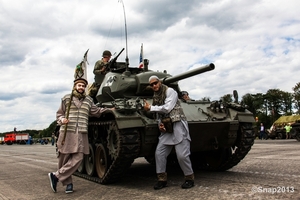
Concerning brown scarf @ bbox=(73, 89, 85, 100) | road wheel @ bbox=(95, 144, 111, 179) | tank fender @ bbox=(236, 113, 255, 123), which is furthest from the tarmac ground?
brown scarf @ bbox=(73, 89, 85, 100)

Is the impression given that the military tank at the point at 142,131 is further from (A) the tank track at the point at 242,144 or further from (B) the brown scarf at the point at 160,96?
(B) the brown scarf at the point at 160,96

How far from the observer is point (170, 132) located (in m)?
6.22

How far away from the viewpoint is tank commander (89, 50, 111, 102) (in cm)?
1055

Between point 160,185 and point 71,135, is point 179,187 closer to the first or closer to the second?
point 160,185

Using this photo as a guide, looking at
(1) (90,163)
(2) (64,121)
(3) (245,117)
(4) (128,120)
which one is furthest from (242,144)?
(2) (64,121)

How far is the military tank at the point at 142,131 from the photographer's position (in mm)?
6828

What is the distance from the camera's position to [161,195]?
5.71 meters

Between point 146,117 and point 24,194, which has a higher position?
point 146,117

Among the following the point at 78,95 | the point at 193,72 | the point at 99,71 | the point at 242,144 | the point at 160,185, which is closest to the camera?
the point at 160,185

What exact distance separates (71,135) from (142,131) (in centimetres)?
144

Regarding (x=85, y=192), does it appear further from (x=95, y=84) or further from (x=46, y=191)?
(x=95, y=84)

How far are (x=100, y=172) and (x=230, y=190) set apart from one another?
3329mm

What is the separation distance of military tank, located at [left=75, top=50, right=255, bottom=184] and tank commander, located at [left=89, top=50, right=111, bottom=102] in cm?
Answer: 88

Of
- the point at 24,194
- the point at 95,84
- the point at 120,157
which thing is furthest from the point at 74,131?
the point at 95,84
